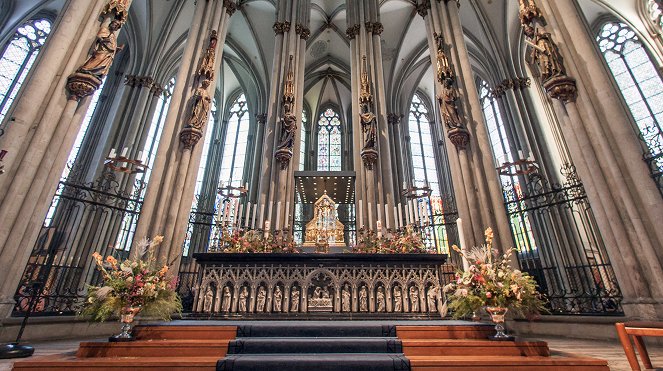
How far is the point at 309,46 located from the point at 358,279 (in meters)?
16.1

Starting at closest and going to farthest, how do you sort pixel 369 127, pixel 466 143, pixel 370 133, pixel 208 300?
pixel 208 300
pixel 466 143
pixel 370 133
pixel 369 127

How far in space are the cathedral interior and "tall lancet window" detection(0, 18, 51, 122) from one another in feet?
0.20

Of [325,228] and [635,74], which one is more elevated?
[635,74]

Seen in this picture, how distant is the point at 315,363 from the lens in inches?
121

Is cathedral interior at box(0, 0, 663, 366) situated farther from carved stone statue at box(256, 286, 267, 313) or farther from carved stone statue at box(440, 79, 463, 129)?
carved stone statue at box(256, 286, 267, 313)

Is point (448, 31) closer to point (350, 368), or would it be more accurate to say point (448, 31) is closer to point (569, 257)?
point (569, 257)

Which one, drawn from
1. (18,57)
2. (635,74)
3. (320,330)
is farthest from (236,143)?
(635,74)

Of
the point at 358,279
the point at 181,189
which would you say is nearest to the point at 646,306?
the point at 358,279

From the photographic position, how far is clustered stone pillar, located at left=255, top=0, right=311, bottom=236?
935 cm

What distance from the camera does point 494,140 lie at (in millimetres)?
16734

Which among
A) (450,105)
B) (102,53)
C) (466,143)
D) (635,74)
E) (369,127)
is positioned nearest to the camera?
(102,53)

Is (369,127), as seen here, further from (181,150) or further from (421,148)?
(421,148)

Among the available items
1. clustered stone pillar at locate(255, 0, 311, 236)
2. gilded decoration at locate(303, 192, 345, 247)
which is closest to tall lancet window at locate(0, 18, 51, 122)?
clustered stone pillar at locate(255, 0, 311, 236)

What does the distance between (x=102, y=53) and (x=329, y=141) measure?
50.6 feet
